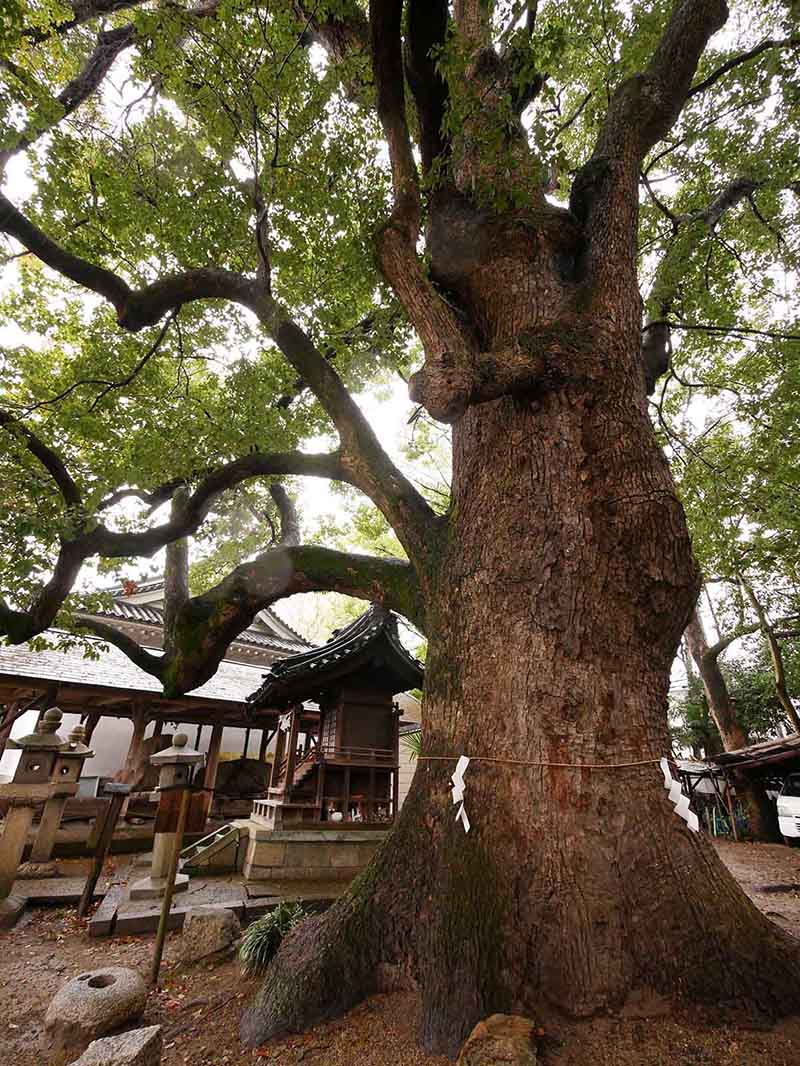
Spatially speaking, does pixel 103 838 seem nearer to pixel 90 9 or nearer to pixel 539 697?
pixel 539 697

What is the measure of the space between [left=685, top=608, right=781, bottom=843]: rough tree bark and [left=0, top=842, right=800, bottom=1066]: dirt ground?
9.75m

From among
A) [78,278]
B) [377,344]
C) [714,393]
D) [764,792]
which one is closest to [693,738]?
[764,792]

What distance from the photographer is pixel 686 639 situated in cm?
1515

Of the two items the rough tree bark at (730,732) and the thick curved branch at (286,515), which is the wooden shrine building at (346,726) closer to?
the thick curved branch at (286,515)

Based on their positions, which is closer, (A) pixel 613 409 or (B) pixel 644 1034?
(B) pixel 644 1034

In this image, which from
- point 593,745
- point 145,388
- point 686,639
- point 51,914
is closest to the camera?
point 593,745

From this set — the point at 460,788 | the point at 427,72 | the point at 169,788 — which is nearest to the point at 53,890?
the point at 169,788

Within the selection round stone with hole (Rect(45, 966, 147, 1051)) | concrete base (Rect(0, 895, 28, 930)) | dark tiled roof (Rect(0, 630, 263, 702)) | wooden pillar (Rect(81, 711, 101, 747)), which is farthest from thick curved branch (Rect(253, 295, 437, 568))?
wooden pillar (Rect(81, 711, 101, 747))

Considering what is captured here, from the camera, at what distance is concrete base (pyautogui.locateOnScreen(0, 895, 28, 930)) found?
234 inches

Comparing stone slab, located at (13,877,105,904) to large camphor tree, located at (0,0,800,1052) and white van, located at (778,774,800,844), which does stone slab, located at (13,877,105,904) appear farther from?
white van, located at (778,774,800,844)

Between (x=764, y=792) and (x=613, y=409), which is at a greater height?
(x=613, y=409)

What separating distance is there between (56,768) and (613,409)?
9516 millimetres

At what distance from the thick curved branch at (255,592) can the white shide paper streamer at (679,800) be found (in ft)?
6.10

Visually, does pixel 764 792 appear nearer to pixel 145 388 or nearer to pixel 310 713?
pixel 310 713
